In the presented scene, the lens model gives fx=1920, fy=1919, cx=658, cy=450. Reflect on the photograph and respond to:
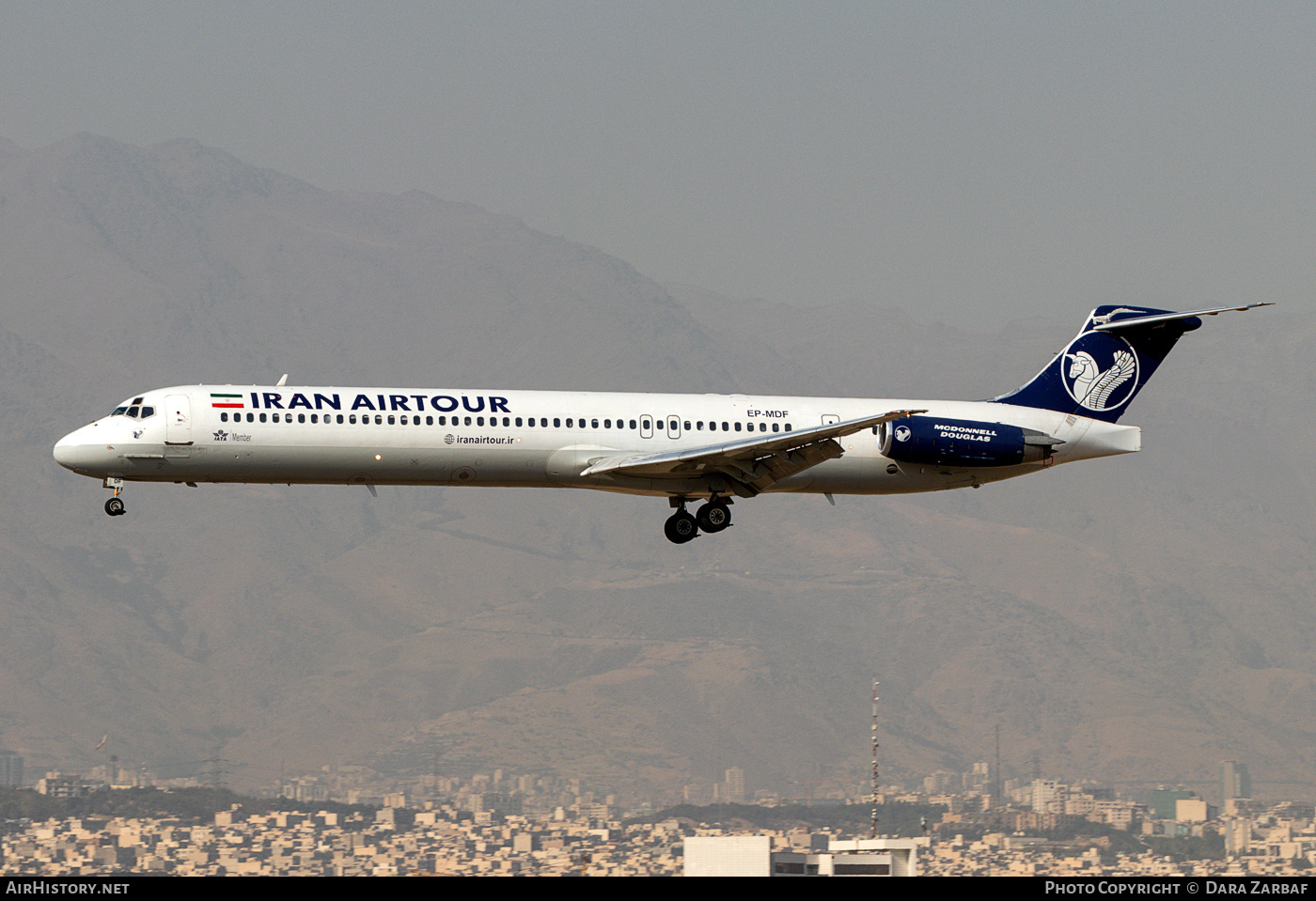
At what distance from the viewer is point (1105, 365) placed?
53.9 metres

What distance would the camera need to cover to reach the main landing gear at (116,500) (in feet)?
149

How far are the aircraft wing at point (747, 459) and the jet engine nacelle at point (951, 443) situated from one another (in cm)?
210

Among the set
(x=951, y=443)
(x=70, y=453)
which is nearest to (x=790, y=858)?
→ (x=951, y=443)

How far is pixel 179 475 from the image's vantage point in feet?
149

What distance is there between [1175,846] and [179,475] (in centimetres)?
16785

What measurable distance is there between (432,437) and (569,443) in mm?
3363

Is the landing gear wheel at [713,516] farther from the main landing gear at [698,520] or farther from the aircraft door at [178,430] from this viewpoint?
the aircraft door at [178,430]

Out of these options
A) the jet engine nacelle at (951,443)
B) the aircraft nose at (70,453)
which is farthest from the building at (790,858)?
the aircraft nose at (70,453)

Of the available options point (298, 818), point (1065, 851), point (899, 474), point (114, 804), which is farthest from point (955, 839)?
point (899, 474)

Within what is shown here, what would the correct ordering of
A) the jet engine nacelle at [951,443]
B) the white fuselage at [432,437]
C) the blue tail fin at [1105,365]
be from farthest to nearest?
the blue tail fin at [1105,365] → the jet engine nacelle at [951,443] → the white fuselage at [432,437]

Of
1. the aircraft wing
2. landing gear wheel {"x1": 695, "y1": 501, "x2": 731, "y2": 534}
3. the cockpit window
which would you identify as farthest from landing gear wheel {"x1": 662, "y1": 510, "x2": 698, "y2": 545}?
the cockpit window

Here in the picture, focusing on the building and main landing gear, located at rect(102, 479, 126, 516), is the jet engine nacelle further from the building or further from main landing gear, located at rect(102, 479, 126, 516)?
main landing gear, located at rect(102, 479, 126, 516)

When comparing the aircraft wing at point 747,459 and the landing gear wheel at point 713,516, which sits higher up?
the aircraft wing at point 747,459
